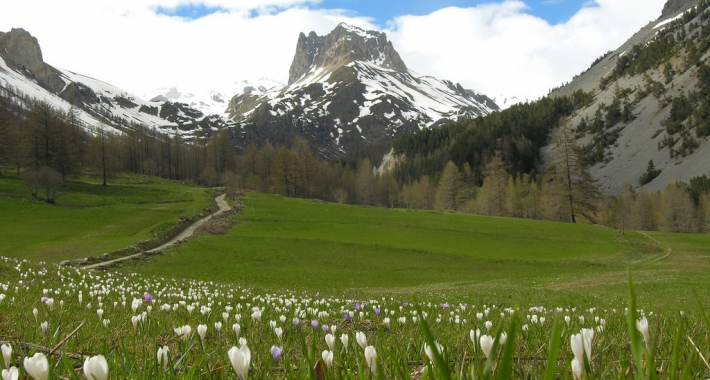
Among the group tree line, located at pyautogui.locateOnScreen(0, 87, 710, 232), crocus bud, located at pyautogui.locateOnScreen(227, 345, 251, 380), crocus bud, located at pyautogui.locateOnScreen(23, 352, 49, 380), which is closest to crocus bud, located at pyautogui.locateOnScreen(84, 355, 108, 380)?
crocus bud, located at pyautogui.locateOnScreen(23, 352, 49, 380)

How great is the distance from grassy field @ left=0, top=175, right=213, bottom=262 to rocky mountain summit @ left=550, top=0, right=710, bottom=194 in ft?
381

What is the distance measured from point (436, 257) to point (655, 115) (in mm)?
145042

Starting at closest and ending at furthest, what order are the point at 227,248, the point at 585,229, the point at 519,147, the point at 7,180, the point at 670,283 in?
the point at 670,283 < the point at 227,248 < the point at 585,229 < the point at 7,180 < the point at 519,147

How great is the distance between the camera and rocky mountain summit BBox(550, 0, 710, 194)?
122 metres

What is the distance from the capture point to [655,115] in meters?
145

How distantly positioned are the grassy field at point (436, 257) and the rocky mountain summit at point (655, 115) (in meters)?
84.6

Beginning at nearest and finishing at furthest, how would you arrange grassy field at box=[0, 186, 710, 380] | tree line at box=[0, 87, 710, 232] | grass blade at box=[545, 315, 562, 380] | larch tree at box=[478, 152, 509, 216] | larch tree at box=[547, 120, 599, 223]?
grass blade at box=[545, 315, 562, 380]
grassy field at box=[0, 186, 710, 380]
tree line at box=[0, 87, 710, 232]
larch tree at box=[547, 120, 599, 223]
larch tree at box=[478, 152, 509, 216]

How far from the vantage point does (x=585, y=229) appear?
2124 inches

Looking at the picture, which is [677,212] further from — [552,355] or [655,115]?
[552,355]

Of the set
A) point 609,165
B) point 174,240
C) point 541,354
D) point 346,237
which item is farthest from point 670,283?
point 609,165

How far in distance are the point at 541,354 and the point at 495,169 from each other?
95.1m

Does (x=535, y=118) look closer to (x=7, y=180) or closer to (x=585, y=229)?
(x=585, y=229)

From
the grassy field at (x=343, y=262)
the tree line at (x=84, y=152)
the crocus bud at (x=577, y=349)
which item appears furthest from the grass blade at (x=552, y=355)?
the tree line at (x=84, y=152)

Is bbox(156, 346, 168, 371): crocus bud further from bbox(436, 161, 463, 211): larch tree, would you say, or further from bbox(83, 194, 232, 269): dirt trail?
bbox(436, 161, 463, 211): larch tree
